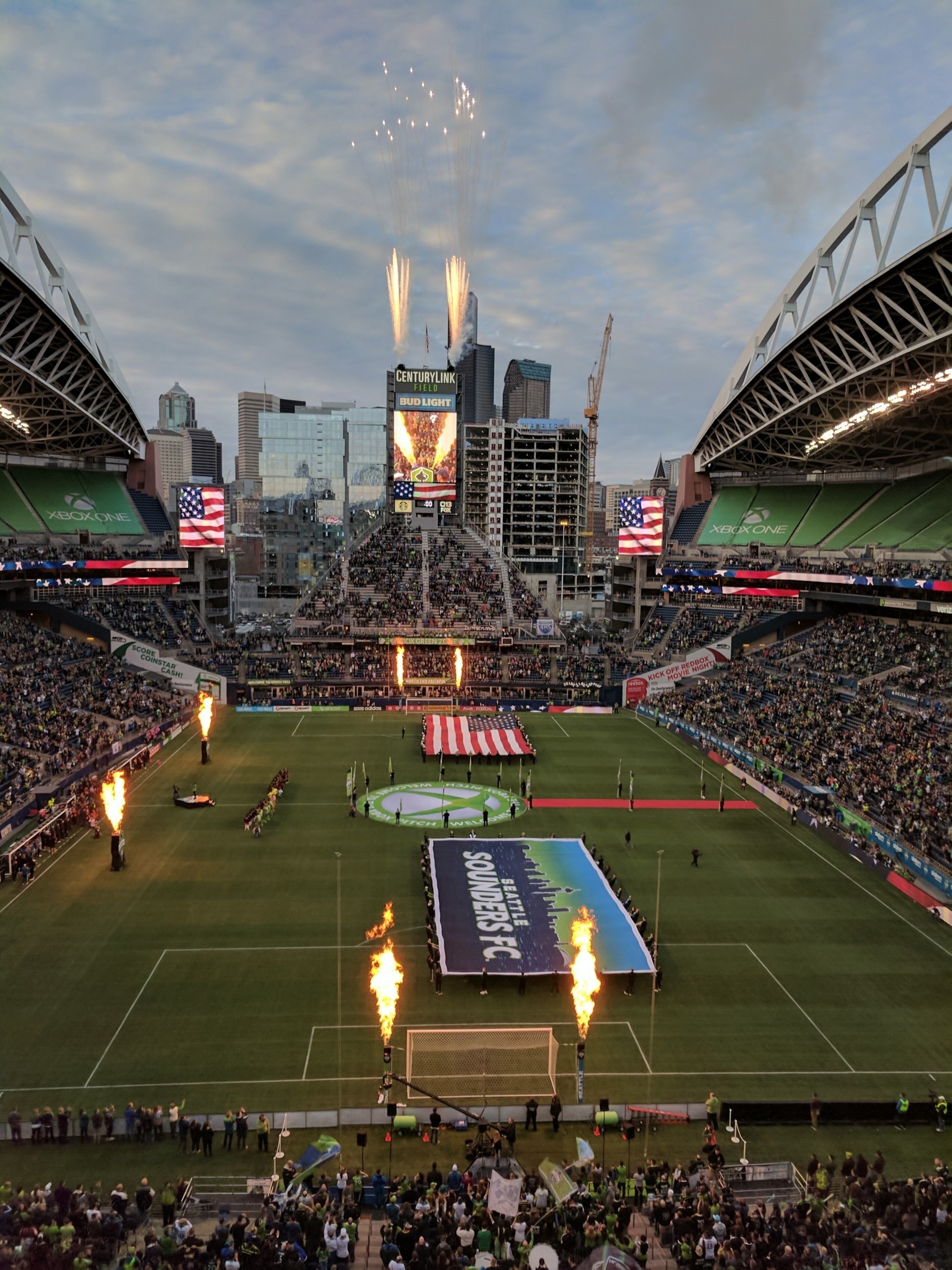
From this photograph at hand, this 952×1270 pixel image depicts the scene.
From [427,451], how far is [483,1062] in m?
76.6

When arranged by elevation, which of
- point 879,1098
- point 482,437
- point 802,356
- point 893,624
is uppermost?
point 482,437

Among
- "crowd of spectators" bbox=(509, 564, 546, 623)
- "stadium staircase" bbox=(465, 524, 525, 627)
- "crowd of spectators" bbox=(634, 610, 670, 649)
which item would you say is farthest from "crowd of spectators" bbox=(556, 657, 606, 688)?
"stadium staircase" bbox=(465, 524, 525, 627)

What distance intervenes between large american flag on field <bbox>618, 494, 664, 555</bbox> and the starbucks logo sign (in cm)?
3698

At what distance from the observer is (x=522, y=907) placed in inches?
1071

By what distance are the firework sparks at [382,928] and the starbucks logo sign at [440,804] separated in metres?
9.33

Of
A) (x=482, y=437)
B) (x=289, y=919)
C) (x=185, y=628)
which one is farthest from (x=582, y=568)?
(x=289, y=919)

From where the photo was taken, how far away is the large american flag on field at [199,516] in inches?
2813

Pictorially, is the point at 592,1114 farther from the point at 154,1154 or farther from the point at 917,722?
the point at 917,722

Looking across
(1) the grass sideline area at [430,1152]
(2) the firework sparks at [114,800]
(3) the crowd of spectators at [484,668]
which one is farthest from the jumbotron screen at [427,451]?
(1) the grass sideline area at [430,1152]

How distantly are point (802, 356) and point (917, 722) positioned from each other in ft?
72.9

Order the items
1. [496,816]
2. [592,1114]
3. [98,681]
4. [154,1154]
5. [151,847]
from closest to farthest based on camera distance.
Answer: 1. [154,1154]
2. [592,1114]
3. [151,847]
4. [496,816]
5. [98,681]

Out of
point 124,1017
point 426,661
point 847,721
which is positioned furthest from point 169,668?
point 847,721

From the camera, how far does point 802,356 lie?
5028 cm

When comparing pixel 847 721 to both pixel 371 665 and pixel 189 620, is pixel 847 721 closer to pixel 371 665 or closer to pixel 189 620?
pixel 371 665
